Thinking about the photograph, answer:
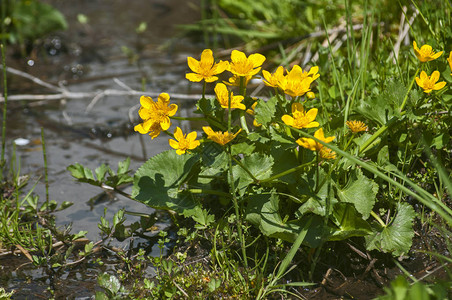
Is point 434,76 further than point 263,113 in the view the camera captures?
No

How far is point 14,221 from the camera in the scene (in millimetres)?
2162

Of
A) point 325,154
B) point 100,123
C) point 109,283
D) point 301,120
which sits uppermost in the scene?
point 301,120

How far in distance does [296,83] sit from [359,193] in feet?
1.46

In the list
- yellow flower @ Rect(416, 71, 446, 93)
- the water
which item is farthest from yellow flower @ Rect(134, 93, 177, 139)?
yellow flower @ Rect(416, 71, 446, 93)

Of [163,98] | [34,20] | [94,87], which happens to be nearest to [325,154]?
[163,98]

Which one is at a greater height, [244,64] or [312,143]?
[244,64]

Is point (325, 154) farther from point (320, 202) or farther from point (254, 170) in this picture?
point (254, 170)

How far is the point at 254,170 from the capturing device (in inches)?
75.5

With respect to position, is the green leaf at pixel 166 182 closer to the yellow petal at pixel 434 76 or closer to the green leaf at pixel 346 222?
the green leaf at pixel 346 222

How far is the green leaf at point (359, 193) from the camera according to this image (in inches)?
71.3

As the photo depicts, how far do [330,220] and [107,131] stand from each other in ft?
6.35

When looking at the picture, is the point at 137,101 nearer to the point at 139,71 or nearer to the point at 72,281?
the point at 139,71

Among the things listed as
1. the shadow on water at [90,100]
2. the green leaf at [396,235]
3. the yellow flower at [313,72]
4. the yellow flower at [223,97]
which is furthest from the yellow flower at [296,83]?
the shadow on water at [90,100]

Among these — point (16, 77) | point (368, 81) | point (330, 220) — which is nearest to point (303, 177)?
point (330, 220)
